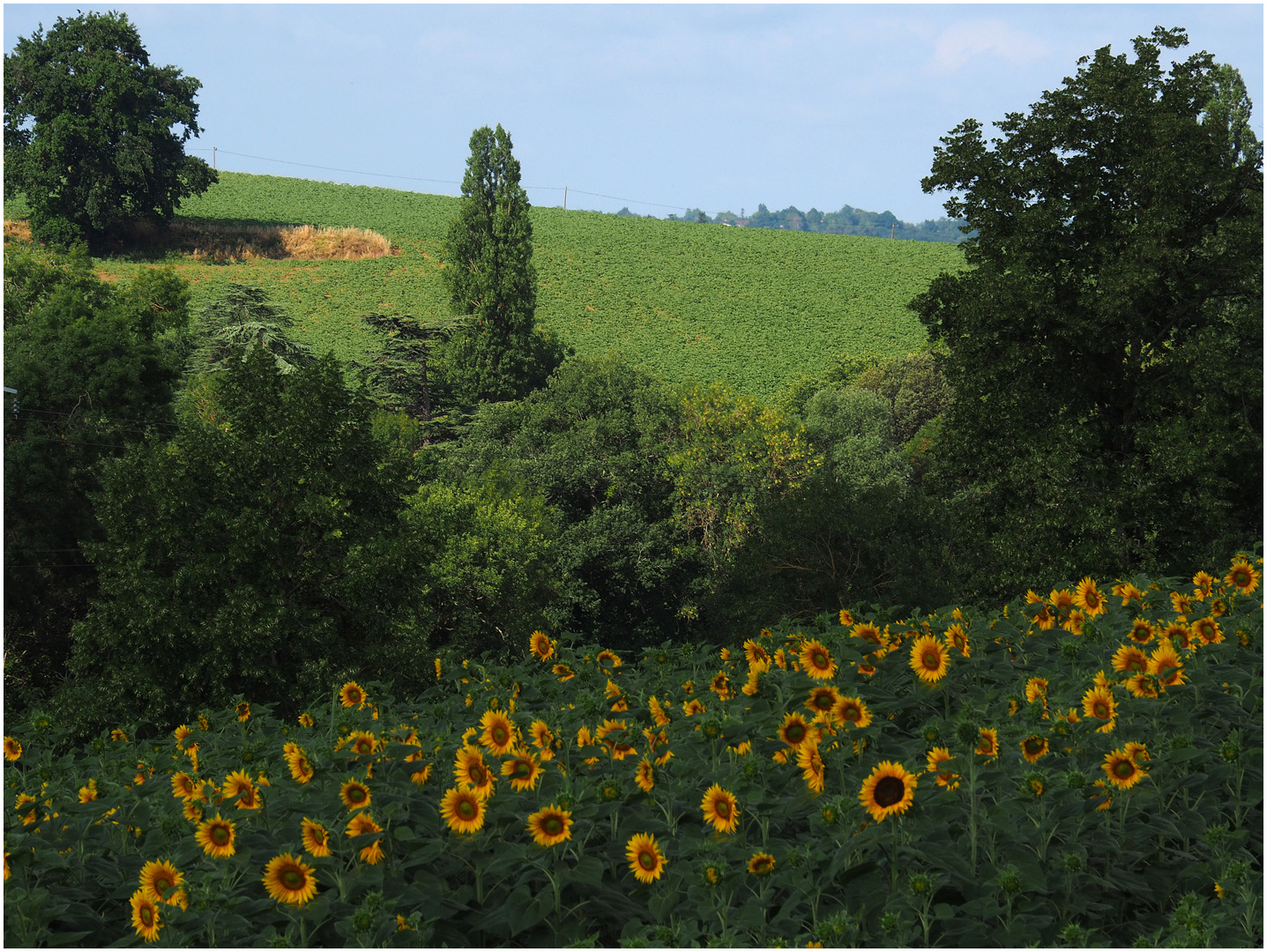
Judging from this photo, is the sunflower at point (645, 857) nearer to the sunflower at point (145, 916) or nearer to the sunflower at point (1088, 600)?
the sunflower at point (145, 916)

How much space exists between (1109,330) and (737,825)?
18.1 metres

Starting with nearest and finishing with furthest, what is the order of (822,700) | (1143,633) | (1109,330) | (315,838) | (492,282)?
(315,838) < (822,700) < (1143,633) < (1109,330) < (492,282)

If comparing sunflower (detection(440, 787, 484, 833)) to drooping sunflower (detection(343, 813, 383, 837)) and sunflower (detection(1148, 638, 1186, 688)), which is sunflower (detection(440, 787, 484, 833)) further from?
sunflower (detection(1148, 638, 1186, 688))

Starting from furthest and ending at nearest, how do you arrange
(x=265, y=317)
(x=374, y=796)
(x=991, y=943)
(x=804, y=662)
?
(x=265, y=317) → (x=804, y=662) → (x=374, y=796) → (x=991, y=943)

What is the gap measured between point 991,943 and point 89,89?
74.2 m

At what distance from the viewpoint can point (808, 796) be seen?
4.17 m

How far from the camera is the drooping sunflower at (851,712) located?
174 inches

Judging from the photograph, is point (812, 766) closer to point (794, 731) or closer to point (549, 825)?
point (794, 731)

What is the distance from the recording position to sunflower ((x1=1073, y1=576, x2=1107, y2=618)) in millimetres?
6395

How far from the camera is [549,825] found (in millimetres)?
3840

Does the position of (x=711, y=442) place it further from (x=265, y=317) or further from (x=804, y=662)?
(x=804, y=662)

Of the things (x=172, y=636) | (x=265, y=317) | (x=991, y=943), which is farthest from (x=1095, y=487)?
(x=265, y=317)

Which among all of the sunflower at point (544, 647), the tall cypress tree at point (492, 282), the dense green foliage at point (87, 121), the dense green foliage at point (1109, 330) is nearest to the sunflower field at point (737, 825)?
the sunflower at point (544, 647)

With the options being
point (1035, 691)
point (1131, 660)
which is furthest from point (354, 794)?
point (1131, 660)
